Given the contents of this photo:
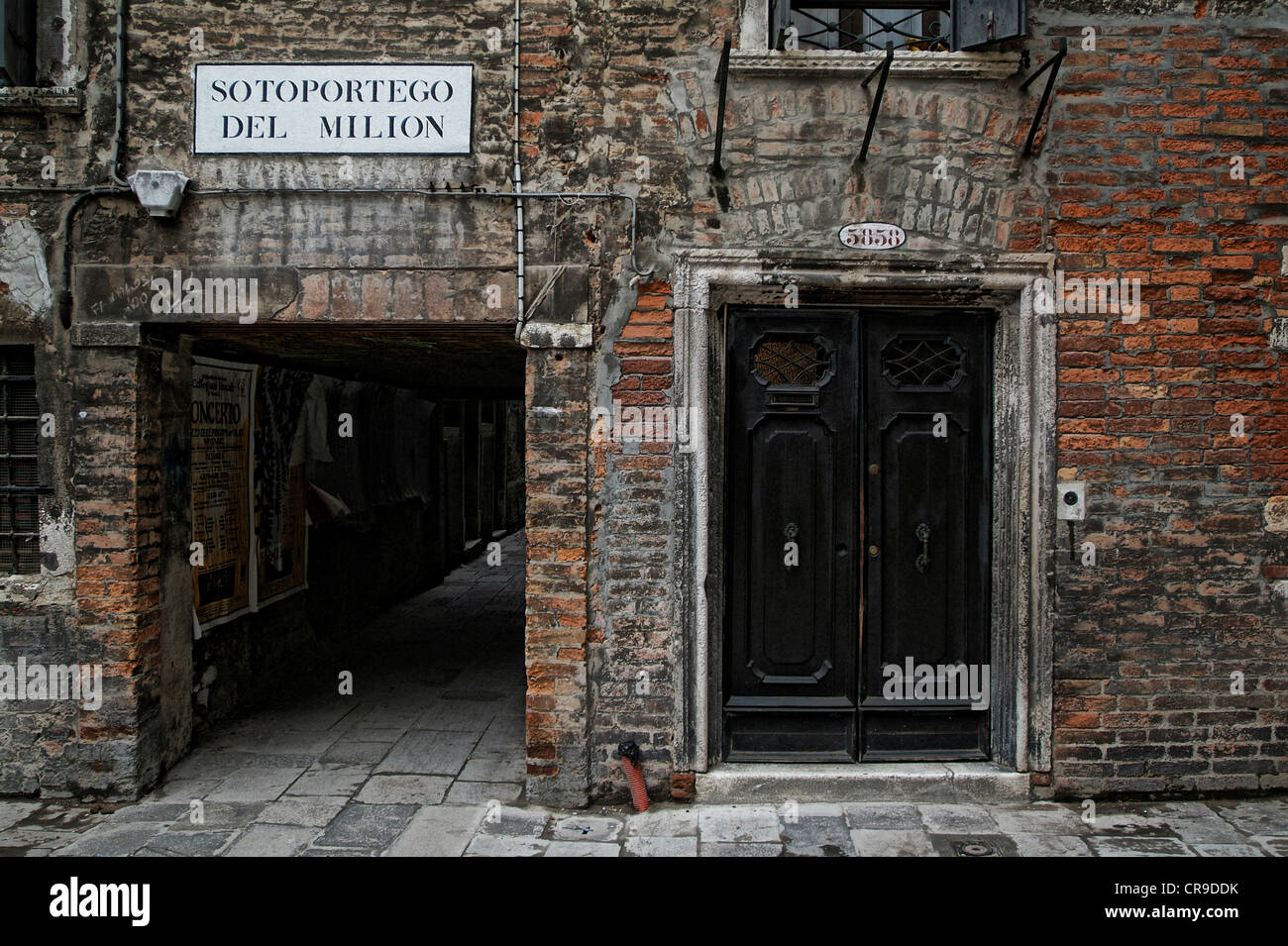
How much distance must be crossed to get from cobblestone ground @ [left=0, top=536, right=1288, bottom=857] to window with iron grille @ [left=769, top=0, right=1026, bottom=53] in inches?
159

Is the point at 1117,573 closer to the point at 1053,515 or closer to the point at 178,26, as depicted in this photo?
the point at 1053,515

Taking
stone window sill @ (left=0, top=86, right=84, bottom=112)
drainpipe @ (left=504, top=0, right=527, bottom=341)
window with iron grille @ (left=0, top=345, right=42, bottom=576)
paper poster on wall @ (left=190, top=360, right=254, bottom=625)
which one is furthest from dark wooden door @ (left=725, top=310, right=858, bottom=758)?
window with iron grille @ (left=0, top=345, right=42, bottom=576)

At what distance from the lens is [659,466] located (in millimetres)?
4297

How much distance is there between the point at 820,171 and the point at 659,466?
1.77 meters

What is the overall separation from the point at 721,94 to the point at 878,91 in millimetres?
778

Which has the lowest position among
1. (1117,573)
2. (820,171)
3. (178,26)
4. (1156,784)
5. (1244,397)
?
(1156,784)

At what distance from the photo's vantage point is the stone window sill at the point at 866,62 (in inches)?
165

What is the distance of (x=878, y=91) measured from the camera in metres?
4.00

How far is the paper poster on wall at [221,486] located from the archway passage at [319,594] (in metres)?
0.01

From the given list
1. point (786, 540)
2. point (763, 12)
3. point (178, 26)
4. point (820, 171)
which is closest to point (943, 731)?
point (786, 540)

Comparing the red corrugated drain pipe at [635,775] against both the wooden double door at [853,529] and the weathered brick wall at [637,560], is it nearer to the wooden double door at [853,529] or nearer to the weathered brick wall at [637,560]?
the weathered brick wall at [637,560]

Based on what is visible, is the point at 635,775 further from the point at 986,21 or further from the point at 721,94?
the point at 986,21

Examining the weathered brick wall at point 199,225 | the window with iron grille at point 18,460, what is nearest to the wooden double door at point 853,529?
the weathered brick wall at point 199,225

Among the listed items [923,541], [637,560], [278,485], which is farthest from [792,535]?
[278,485]
